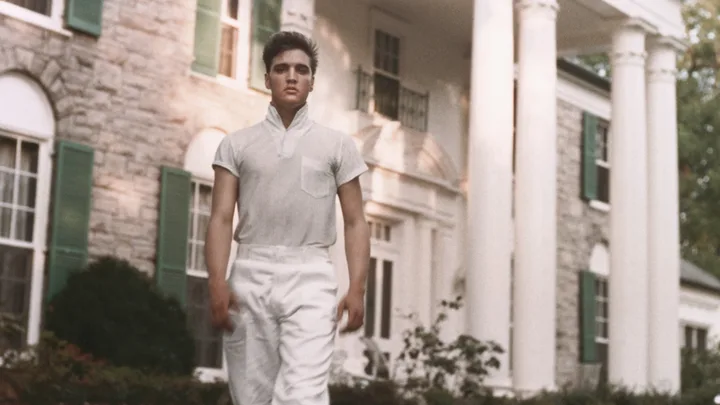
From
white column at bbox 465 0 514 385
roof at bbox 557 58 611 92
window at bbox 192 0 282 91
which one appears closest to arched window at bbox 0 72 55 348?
window at bbox 192 0 282 91

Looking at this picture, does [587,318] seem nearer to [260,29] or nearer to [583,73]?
[583,73]

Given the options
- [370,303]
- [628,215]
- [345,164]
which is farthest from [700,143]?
[345,164]

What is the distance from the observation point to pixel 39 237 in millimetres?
12852

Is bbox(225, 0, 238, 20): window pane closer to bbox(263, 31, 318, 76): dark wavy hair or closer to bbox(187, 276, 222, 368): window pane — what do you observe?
bbox(187, 276, 222, 368): window pane

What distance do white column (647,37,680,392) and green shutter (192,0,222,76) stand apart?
7145 mm

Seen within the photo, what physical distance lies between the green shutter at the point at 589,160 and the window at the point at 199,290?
988 cm

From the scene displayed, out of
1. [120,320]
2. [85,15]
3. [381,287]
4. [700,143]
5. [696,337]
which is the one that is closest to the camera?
[120,320]

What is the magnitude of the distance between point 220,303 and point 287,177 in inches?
22.6

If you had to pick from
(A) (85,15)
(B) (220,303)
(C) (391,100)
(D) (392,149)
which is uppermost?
(C) (391,100)

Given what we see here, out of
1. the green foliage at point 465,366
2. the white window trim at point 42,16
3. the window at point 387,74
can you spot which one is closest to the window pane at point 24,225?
the white window trim at point 42,16

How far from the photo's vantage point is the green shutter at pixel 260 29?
1560 centimetres

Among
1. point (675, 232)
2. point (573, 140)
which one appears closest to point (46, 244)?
point (675, 232)

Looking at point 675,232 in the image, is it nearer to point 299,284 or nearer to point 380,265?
point 380,265

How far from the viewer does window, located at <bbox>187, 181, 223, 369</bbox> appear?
14664mm
